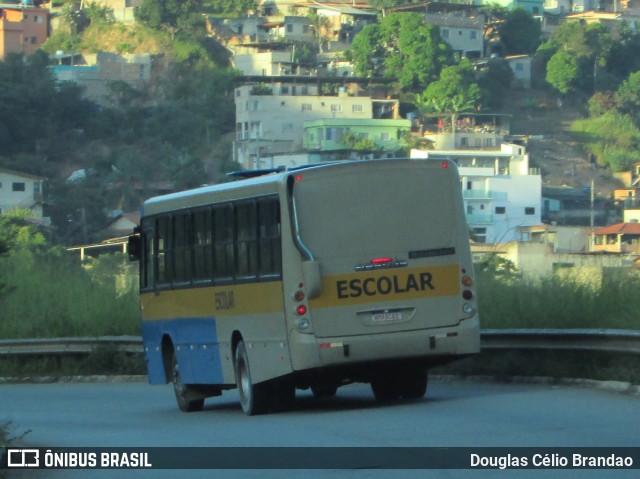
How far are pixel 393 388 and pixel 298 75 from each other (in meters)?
132

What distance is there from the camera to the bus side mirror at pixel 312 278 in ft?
55.8

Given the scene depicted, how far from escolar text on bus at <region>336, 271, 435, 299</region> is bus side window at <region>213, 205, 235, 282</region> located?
175 cm

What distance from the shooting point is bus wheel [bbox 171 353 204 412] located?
66.5 ft

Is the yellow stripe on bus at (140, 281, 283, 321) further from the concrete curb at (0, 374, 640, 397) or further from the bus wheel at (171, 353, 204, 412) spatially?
the concrete curb at (0, 374, 640, 397)

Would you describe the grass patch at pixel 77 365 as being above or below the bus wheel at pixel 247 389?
Result: below

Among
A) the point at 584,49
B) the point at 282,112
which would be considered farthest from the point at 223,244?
the point at 584,49

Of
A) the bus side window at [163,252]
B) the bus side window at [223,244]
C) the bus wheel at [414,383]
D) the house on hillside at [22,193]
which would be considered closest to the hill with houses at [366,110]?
the house on hillside at [22,193]

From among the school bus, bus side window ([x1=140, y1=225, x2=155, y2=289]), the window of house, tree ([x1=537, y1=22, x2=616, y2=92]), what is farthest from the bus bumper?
tree ([x1=537, y1=22, x2=616, y2=92])

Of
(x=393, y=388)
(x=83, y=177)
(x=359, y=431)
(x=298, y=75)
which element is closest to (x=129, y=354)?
(x=393, y=388)

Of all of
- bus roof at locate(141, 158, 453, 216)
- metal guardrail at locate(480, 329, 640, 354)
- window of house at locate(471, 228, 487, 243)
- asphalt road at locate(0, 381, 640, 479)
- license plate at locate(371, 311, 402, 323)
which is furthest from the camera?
window of house at locate(471, 228, 487, 243)

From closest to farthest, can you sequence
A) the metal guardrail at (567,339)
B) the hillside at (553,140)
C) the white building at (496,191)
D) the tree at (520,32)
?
the metal guardrail at (567,339) < the white building at (496,191) < the hillside at (553,140) < the tree at (520,32)

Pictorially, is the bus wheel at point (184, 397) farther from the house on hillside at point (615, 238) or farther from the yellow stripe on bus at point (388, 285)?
the house on hillside at point (615, 238)

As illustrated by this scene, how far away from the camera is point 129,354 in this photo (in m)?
29.1

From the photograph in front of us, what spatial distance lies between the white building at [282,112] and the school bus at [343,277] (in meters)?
115
